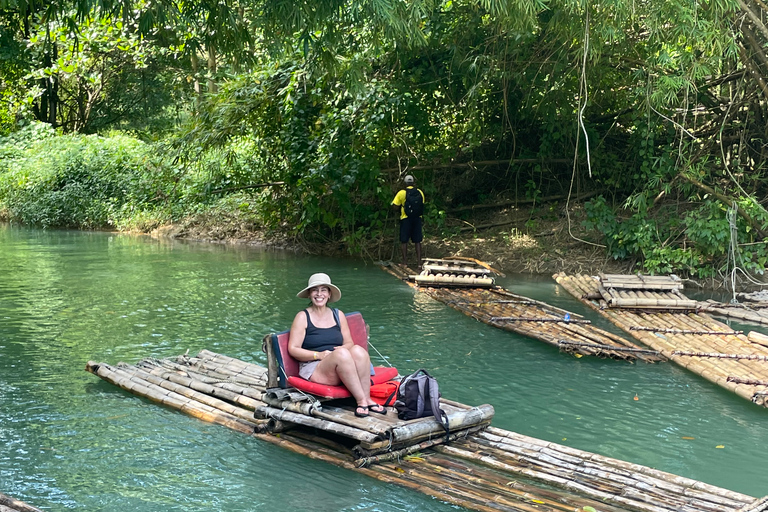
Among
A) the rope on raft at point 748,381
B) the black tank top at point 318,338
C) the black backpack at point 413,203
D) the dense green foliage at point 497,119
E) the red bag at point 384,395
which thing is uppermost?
the dense green foliage at point 497,119

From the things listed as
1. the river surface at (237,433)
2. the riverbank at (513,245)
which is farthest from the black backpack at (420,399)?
the riverbank at (513,245)

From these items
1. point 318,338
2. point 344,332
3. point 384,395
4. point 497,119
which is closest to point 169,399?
point 318,338

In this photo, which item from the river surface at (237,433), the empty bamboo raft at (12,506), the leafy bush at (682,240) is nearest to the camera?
the empty bamboo raft at (12,506)

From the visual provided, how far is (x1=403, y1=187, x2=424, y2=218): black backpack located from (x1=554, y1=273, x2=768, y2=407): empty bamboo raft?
139 inches

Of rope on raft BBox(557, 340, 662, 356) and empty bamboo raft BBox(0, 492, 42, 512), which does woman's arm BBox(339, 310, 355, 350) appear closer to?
empty bamboo raft BBox(0, 492, 42, 512)

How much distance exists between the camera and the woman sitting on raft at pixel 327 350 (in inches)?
225

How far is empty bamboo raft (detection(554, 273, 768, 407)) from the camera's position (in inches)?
292

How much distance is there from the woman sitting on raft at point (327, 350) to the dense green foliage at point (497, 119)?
438 centimetres

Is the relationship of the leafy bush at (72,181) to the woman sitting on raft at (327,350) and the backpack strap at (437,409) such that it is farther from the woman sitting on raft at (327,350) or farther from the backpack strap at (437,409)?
the backpack strap at (437,409)

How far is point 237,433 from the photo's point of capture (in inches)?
238

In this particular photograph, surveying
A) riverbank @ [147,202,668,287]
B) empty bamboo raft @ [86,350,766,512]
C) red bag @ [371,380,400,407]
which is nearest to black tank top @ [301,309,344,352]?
red bag @ [371,380,400,407]

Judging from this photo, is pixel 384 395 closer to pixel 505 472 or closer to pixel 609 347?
pixel 505 472

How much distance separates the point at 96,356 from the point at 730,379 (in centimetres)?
618

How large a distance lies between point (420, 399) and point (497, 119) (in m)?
12.5
